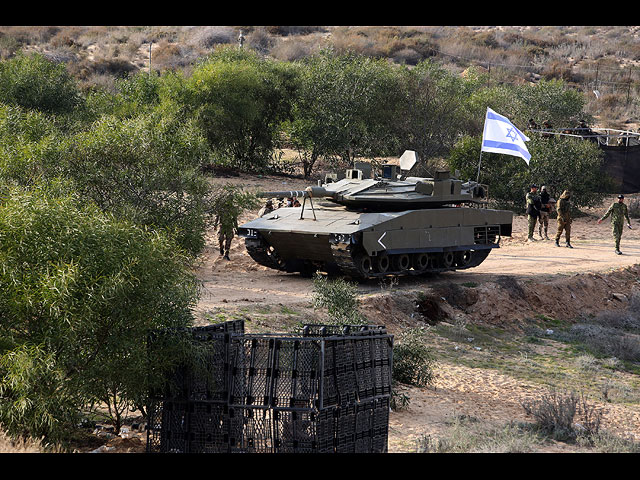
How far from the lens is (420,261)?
17.8 m

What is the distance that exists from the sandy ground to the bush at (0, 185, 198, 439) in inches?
120

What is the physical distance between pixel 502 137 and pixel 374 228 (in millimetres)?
6708

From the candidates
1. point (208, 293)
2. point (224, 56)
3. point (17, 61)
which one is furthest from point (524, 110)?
point (208, 293)

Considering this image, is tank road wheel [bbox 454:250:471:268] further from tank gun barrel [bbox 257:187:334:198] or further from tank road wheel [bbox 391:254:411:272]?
tank gun barrel [bbox 257:187:334:198]

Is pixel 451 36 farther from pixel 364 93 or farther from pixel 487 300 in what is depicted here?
pixel 487 300

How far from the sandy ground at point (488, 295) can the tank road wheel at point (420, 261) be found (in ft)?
1.03

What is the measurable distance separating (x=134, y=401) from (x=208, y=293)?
678cm

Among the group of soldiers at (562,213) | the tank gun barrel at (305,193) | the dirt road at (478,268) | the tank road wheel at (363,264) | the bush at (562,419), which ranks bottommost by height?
the bush at (562,419)

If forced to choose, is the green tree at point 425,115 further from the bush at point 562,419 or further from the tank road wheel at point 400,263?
the bush at point 562,419

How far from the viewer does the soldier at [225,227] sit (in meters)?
17.1

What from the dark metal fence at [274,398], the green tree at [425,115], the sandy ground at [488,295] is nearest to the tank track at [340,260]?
the sandy ground at [488,295]

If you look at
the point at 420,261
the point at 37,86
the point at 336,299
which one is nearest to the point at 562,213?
the point at 420,261

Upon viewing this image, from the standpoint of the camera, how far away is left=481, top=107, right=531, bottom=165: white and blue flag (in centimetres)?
2116

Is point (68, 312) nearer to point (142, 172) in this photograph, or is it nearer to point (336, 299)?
point (142, 172)
